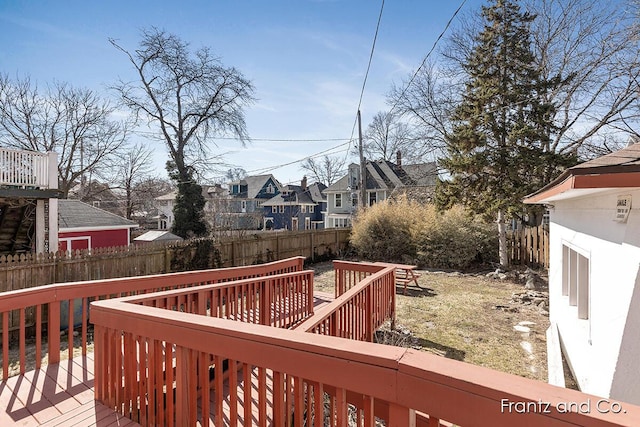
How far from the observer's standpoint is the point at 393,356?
1142 millimetres

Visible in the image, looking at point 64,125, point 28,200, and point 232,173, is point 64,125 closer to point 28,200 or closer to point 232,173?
point 232,173

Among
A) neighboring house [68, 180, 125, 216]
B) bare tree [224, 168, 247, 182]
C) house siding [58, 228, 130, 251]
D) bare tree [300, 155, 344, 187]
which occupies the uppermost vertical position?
bare tree [300, 155, 344, 187]

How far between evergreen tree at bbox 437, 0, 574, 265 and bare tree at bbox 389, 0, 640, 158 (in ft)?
3.31

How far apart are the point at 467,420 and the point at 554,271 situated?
21.3ft

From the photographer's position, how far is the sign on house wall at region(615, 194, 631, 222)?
97.3 inches

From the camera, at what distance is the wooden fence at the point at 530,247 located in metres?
11.4

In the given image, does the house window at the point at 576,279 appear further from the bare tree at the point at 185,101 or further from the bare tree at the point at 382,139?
the bare tree at the point at 382,139

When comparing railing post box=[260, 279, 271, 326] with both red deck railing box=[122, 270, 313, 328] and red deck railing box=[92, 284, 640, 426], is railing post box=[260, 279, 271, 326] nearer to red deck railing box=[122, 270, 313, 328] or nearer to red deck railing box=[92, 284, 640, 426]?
red deck railing box=[122, 270, 313, 328]

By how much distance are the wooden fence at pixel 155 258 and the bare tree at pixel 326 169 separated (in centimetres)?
2331

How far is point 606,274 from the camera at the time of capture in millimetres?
2855

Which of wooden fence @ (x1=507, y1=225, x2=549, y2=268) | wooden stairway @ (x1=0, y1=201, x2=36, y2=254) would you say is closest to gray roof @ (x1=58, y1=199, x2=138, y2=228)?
wooden stairway @ (x1=0, y1=201, x2=36, y2=254)

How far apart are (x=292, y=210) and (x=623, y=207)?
31.4 meters

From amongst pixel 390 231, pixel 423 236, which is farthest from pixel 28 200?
pixel 423 236

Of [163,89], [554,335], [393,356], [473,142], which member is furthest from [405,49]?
[163,89]
